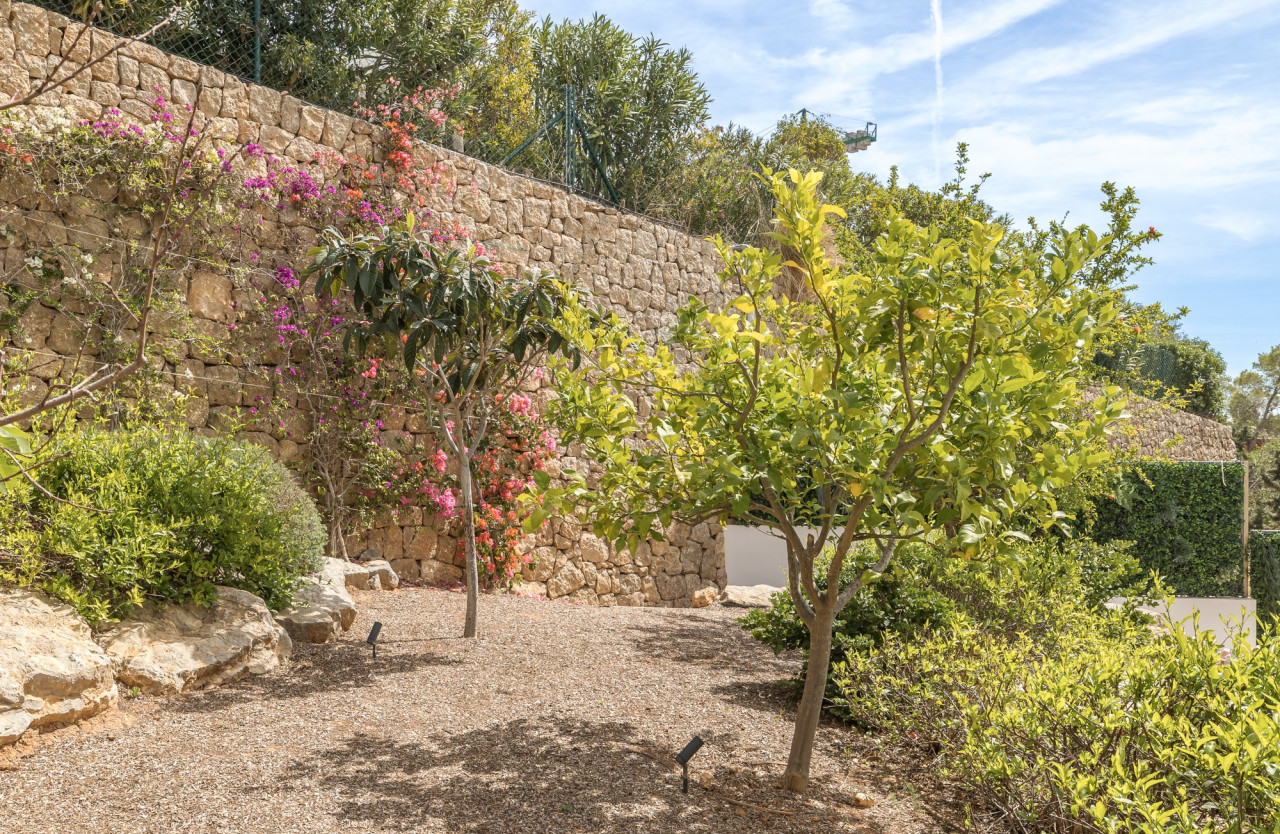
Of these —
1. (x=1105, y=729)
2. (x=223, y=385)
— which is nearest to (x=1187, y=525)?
(x=1105, y=729)

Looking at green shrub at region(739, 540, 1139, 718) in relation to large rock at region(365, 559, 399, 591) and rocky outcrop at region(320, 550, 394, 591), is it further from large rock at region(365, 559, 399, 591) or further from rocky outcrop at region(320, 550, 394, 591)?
large rock at region(365, 559, 399, 591)

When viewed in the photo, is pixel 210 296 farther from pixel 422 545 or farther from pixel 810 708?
pixel 810 708

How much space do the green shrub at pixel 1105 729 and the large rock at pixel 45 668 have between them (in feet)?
A: 10.4

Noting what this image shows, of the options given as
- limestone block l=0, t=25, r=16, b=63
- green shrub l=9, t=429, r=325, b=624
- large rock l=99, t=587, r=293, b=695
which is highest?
limestone block l=0, t=25, r=16, b=63

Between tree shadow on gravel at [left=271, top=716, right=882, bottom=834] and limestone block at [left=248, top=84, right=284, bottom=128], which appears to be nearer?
tree shadow on gravel at [left=271, top=716, right=882, bottom=834]

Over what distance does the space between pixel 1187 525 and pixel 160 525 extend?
11624 mm

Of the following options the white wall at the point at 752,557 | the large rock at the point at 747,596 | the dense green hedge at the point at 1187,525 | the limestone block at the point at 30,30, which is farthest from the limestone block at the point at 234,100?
the dense green hedge at the point at 1187,525

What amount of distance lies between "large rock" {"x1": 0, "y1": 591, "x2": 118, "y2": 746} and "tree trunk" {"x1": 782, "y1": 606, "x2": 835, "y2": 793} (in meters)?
2.75

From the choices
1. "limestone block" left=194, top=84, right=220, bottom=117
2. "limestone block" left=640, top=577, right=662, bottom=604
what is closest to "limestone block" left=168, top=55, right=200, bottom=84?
"limestone block" left=194, top=84, right=220, bottom=117

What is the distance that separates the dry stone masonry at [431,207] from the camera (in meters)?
5.70

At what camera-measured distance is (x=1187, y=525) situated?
11.0 m

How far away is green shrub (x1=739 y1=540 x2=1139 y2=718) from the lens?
460cm

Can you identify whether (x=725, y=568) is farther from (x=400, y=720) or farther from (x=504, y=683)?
(x=400, y=720)

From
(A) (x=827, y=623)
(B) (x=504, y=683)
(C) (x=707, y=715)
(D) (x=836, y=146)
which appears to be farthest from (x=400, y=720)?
(D) (x=836, y=146)
